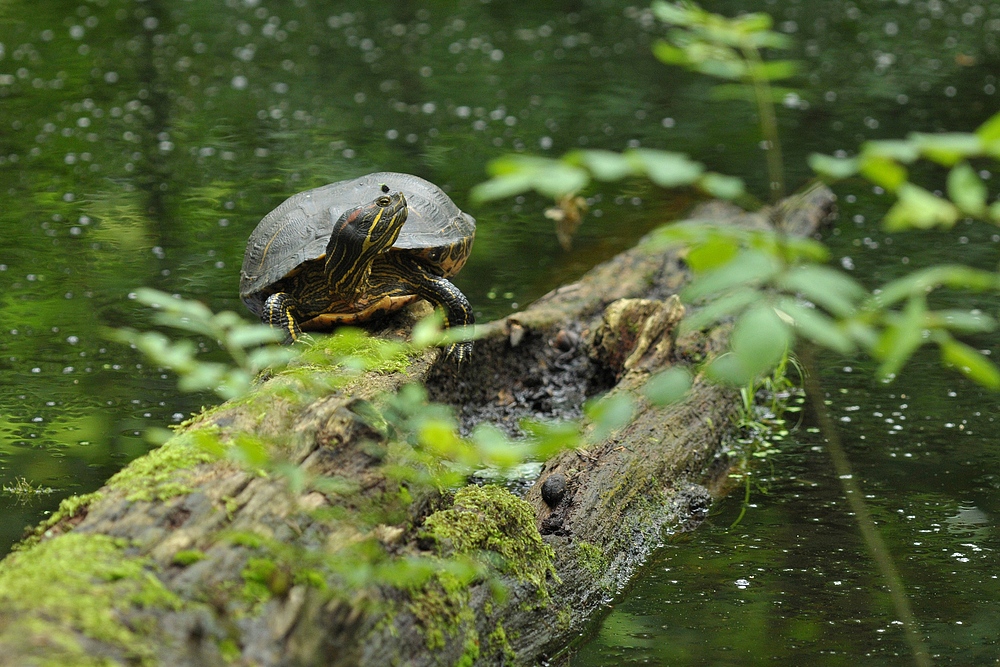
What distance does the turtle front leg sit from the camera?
4.61 metres

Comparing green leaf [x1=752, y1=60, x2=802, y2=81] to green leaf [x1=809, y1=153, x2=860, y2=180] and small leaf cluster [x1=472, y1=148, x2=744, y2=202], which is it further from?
small leaf cluster [x1=472, y1=148, x2=744, y2=202]

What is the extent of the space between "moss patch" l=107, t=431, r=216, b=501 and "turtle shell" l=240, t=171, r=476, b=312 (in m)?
1.87

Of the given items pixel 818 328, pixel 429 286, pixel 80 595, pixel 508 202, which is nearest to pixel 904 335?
pixel 818 328

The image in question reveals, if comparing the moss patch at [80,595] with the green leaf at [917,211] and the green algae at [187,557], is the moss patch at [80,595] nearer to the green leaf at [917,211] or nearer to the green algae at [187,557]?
the green algae at [187,557]

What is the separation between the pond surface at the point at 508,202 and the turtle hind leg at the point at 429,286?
1355 millimetres

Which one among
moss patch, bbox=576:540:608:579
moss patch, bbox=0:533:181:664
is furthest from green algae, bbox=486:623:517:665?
moss patch, bbox=0:533:181:664

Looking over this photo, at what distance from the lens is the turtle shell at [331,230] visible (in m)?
4.73

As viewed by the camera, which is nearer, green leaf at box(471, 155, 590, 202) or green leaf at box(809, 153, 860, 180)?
green leaf at box(471, 155, 590, 202)

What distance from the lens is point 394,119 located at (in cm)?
1090

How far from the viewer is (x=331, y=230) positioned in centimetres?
476

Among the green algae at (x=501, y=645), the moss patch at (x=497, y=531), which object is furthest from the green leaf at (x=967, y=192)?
the green algae at (x=501, y=645)

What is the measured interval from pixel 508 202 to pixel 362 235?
15.3ft

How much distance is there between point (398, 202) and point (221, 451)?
2.33m

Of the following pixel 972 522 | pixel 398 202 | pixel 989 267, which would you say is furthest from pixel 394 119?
pixel 972 522
